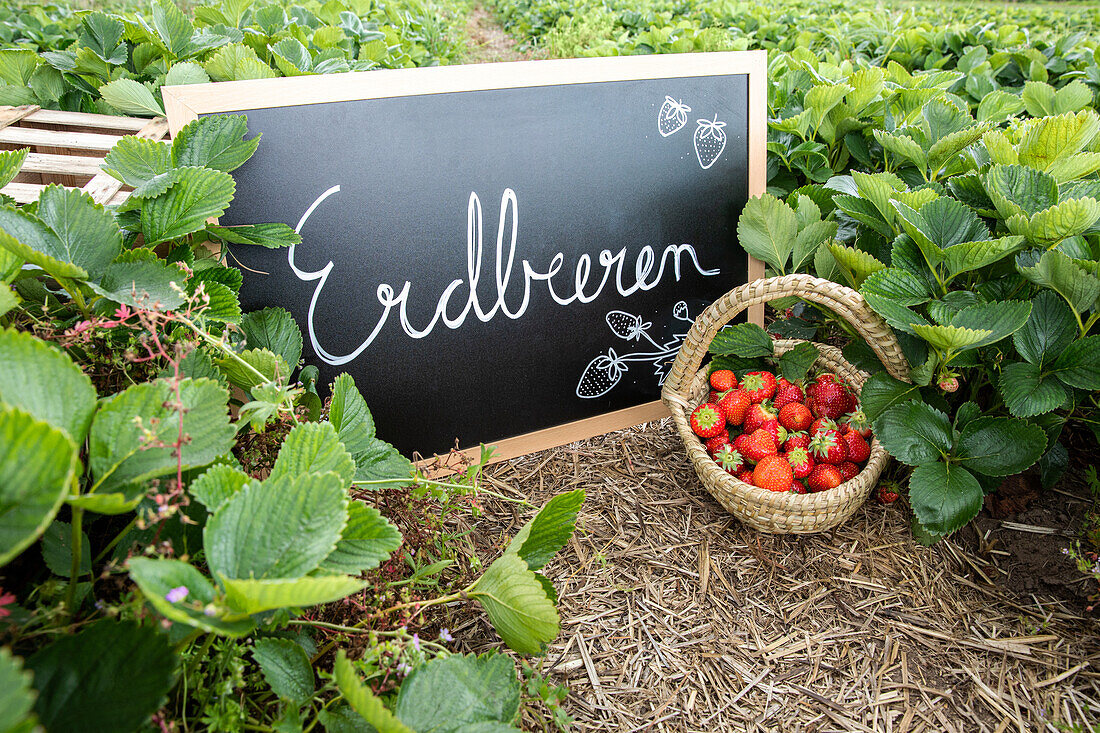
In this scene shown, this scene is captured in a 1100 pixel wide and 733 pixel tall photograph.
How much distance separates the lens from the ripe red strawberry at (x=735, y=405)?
1.48 meters

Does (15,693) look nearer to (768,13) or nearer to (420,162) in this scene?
(420,162)

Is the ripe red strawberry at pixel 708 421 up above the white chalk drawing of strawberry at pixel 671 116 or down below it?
below

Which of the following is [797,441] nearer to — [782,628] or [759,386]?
[759,386]

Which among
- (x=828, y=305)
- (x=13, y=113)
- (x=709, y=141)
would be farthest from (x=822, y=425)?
(x=13, y=113)

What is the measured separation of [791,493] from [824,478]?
0.09 m

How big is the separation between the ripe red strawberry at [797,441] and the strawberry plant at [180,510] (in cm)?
64

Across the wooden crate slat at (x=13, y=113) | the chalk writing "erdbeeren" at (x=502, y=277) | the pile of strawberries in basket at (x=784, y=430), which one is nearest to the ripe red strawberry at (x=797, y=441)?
the pile of strawberries in basket at (x=784, y=430)

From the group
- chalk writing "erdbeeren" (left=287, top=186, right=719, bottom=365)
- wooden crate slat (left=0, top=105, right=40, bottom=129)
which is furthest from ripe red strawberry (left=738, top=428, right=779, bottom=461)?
wooden crate slat (left=0, top=105, right=40, bottom=129)

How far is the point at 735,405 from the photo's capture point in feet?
4.86

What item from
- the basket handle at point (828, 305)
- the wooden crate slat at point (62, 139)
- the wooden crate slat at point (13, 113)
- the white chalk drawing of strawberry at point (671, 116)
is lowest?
the basket handle at point (828, 305)

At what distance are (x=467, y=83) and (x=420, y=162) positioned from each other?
173mm

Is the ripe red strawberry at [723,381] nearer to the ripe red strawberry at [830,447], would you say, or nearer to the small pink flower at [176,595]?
the ripe red strawberry at [830,447]

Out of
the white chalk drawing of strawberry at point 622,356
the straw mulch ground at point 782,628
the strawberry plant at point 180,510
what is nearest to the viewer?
the strawberry plant at point 180,510

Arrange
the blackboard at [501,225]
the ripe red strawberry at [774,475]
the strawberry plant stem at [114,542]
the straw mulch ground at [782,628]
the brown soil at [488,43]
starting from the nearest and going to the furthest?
the strawberry plant stem at [114,542]
the straw mulch ground at [782,628]
the blackboard at [501,225]
the ripe red strawberry at [774,475]
the brown soil at [488,43]
